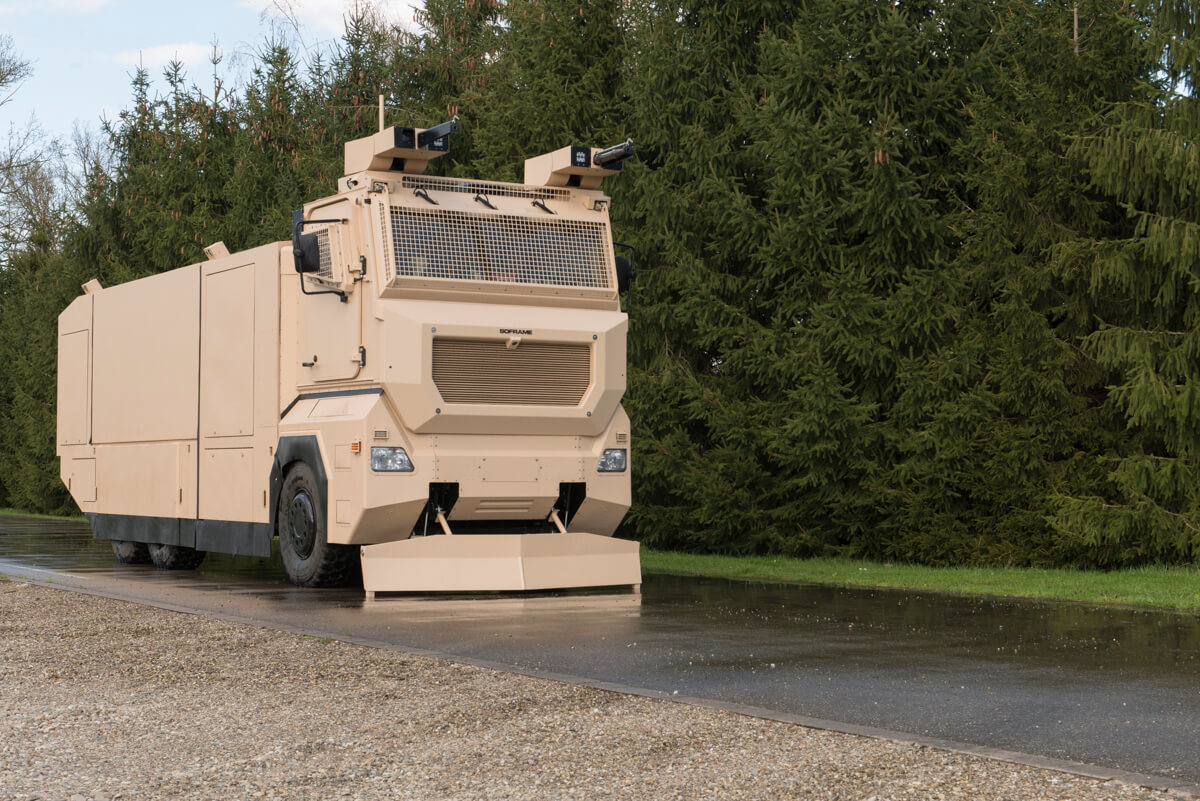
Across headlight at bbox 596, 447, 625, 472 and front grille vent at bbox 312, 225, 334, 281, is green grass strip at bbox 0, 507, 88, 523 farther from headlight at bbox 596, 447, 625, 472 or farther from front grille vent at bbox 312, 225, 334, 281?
headlight at bbox 596, 447, 625, 472

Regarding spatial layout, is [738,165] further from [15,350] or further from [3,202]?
[3,202]

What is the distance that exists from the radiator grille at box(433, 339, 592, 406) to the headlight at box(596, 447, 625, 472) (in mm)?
594

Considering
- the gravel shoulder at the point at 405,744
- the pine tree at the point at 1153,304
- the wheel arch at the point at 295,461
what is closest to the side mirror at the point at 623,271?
the wheel arch at the point at 295,461

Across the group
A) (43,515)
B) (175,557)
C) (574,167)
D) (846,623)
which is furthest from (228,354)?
(43,515)

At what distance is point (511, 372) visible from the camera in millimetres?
14039

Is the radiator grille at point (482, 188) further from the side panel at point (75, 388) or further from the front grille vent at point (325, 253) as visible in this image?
the side panel at point (75, 388)

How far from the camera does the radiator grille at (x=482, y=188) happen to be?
47.2 ft

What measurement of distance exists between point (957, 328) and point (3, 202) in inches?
A: 1509

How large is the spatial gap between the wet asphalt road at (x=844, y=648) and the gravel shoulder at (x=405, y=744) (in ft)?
1.99

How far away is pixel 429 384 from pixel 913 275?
22.1 feet

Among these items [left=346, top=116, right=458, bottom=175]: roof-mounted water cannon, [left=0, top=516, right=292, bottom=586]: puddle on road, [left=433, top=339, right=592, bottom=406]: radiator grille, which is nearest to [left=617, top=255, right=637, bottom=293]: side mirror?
[left=433, top=339, right=592, bottom=406]: radiator grille

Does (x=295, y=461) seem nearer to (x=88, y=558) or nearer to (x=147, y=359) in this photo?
(x=147, y=359)

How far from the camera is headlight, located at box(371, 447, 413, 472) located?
13.4m

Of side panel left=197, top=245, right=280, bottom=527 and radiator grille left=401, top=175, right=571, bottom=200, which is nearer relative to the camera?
radiator grille left=401, top=175, right=571, bottom=200
